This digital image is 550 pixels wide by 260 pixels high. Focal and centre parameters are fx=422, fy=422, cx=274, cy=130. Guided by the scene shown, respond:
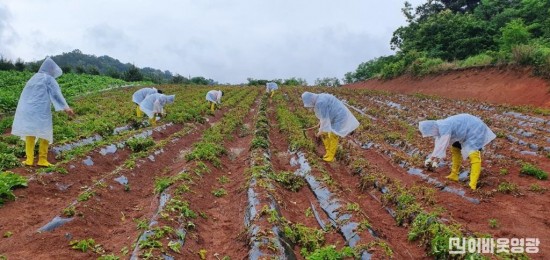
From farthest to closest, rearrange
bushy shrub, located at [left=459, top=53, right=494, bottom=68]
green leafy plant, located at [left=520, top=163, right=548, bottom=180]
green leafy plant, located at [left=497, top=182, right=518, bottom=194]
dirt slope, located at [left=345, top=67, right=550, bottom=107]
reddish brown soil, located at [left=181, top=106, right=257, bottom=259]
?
1. bushy shrub, located at [left=459, top=53, right=494, bottom=68]
2. dirt slope, located at [left=345, top=67, right=550, bottom=107]
3. green leafy plant, located at [left=520, top=163, right=548, bottom=180]
4. green leafy plant, located at [left=497, top=182, right=518, bottom=194]
5. reddish brown soil, located at [left=181, top=106, right=257, bottom=259]

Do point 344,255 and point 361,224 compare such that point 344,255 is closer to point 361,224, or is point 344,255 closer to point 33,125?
point 361,224

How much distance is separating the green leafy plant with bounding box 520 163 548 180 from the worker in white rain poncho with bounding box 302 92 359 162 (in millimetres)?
3636

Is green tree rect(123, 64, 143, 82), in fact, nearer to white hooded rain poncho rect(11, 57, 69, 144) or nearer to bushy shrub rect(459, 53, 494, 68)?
bushy shrub rect(459, 53, 494, 68)

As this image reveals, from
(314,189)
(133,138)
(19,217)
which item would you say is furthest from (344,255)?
(133,138)

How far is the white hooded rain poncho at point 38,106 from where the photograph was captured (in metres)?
8.02

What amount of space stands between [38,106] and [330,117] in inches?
246

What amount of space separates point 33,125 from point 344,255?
21.0 feet

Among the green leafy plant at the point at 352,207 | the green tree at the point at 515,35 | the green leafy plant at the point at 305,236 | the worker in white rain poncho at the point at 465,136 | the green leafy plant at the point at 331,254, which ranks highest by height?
the green tree at the point at 515,35

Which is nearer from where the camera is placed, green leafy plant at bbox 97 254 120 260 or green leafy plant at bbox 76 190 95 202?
green leafy plant at bbox 97 254 120 260

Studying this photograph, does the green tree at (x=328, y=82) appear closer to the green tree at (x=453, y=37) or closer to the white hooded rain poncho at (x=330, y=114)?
the green tree at (x=453, y=37)

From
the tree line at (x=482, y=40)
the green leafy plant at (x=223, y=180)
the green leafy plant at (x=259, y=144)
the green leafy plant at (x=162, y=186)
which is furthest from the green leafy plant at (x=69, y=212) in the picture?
the tree line at (x=482, y=40)

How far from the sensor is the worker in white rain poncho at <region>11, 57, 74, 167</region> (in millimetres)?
8023

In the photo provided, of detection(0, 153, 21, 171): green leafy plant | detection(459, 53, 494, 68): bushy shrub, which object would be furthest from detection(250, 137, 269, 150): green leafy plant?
detection(459, 53, 494, 68): bushy shrub

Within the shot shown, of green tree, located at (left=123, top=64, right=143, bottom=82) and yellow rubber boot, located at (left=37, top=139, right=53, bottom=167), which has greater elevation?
green tree, located at (left=123, top=64, right=143, bottom=82)
